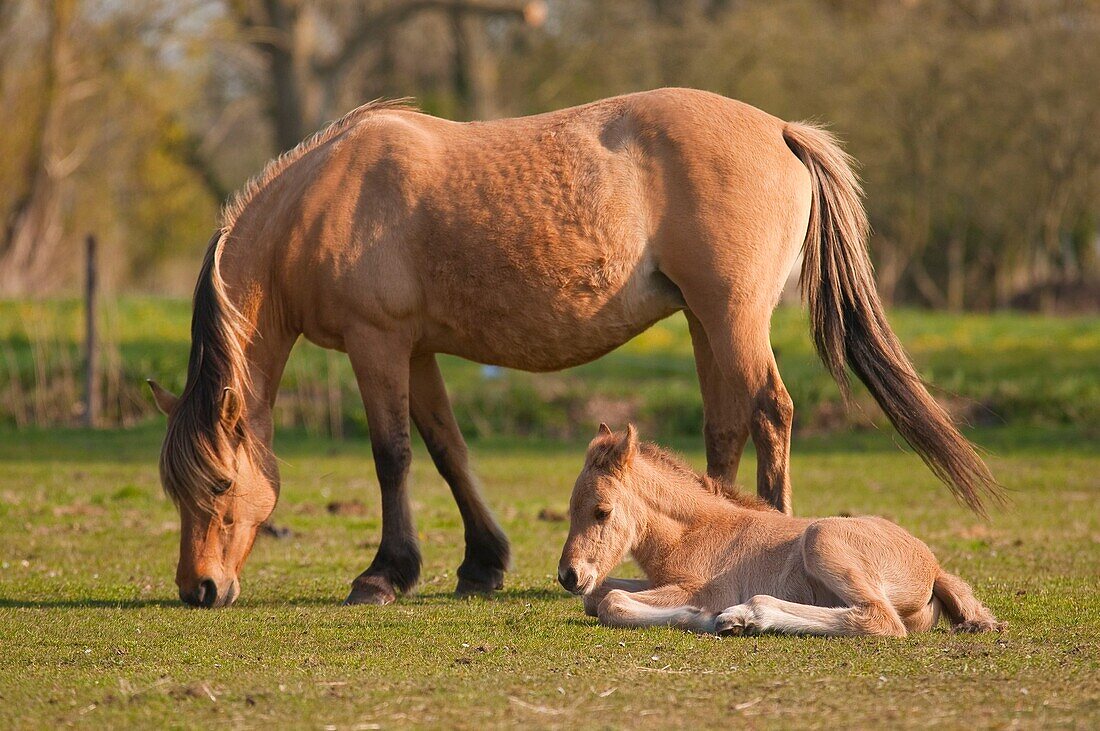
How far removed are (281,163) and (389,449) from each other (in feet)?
5.92

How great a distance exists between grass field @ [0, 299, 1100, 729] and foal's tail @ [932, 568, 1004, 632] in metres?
0.12

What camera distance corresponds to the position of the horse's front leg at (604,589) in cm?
633

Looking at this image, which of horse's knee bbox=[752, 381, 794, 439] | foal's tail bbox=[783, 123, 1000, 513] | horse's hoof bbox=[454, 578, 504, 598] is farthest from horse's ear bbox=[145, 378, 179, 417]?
foal's tail bbox=[783, 123, 1000, 513]

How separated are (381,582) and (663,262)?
2.31 m

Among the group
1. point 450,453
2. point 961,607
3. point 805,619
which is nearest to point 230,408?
point 450,453

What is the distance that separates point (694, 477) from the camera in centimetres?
669

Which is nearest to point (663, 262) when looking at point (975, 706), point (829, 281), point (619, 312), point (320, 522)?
point (619, 312)

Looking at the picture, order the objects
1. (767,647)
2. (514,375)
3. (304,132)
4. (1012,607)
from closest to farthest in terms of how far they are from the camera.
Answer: (767,647)
(1012,607)
(514,375)
(304,132)

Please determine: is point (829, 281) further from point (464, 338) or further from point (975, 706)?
point (975, 706)

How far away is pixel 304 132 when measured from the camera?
91.1ft

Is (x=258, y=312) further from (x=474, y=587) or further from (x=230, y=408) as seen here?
(x=474, y=587)

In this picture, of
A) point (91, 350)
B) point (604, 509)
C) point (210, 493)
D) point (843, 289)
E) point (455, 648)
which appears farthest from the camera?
point (91, 350)

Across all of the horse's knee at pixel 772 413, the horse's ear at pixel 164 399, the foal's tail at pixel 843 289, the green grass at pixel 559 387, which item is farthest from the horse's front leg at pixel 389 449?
the green grass at pixel 559 387

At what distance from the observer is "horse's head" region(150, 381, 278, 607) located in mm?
6762
